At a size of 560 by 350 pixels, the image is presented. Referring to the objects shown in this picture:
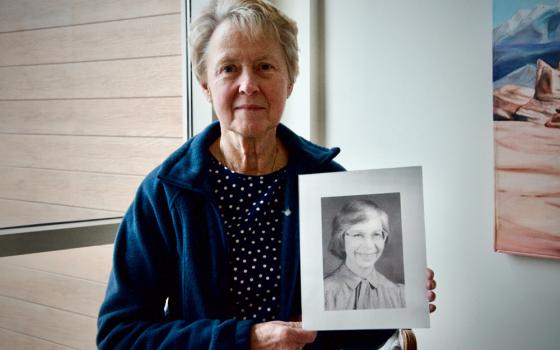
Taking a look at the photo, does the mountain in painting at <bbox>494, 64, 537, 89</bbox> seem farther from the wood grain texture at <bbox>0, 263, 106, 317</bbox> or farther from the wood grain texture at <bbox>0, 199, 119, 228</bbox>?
the wood grain texture at <bbox>0, 263, 106, 317</bbox>

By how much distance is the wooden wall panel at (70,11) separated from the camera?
1649 mm

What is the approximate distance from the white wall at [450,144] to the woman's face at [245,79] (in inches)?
26.7

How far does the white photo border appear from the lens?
1.10 metres

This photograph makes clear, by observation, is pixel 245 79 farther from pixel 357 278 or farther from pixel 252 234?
pixel 357 278

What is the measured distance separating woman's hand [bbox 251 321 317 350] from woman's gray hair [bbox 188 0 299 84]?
1.95ft

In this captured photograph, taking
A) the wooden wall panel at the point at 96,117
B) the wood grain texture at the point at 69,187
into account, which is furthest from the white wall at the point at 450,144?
the wood grain texture at the point at 69,187

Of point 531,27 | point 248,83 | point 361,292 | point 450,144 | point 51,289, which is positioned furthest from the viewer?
point 51,289

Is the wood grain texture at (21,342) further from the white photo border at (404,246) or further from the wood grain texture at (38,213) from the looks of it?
the white photo border at (404,246)

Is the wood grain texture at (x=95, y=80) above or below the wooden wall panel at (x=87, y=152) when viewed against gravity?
above

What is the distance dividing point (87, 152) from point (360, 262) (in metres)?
1.19

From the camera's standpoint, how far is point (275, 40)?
128cm

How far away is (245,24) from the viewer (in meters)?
1.25

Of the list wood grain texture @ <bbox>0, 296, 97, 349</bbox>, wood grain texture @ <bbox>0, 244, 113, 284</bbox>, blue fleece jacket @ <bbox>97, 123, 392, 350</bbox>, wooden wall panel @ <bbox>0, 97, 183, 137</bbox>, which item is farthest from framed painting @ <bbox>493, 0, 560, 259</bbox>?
wood grain texture @ <bbox>0, 296, 97, 349</bbox>

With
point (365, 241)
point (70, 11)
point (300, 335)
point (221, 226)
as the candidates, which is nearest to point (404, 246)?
point (365, 241)
